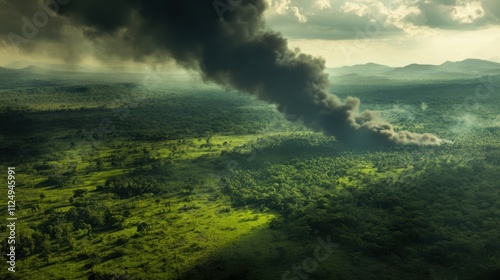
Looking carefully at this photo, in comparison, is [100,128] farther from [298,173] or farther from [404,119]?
[404,119]

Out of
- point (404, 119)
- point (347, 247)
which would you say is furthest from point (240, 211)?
point (404, 119)

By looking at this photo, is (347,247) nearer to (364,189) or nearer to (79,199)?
(364,189)

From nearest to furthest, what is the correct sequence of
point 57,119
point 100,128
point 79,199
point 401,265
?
point 401,265 < point 79,199 < point 100,128 < point 57,119

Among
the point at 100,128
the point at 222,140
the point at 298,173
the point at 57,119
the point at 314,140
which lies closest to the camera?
the point at 298,173

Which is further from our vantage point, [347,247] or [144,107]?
[144,107]

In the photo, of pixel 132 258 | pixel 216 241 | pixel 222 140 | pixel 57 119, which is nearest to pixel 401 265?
pixel 216 241

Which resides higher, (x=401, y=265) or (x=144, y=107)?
(x=144, y=107)
